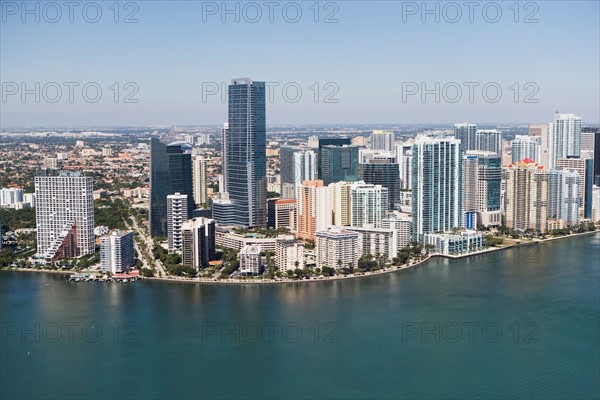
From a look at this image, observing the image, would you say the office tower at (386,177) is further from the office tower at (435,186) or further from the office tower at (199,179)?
the office tower at (199,179)

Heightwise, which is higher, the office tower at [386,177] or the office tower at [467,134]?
the office tower at [467,134]

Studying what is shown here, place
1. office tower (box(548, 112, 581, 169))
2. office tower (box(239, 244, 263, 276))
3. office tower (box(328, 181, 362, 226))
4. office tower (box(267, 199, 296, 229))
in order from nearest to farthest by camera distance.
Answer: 1. office tower (box(239, 244, 263, 276))
2. office tower (box(328, 181, 362, 226))
3. office tower (box(267, 199, 296, 229))
4. office tower (box(548, 112, 581, 169))

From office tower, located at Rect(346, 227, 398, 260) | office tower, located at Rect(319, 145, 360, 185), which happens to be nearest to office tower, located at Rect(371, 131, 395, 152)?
office tower, located at Rect(319, 145, 360, 185)

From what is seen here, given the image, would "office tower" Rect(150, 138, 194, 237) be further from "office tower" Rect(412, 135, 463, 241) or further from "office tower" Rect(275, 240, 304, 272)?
"office tower" Rect(412, 135, 463, 241)

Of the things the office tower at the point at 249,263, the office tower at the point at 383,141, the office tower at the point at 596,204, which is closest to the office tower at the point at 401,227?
the office tower at the point at 249,263

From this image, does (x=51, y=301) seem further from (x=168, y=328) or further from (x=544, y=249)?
(x=544, y=249)
